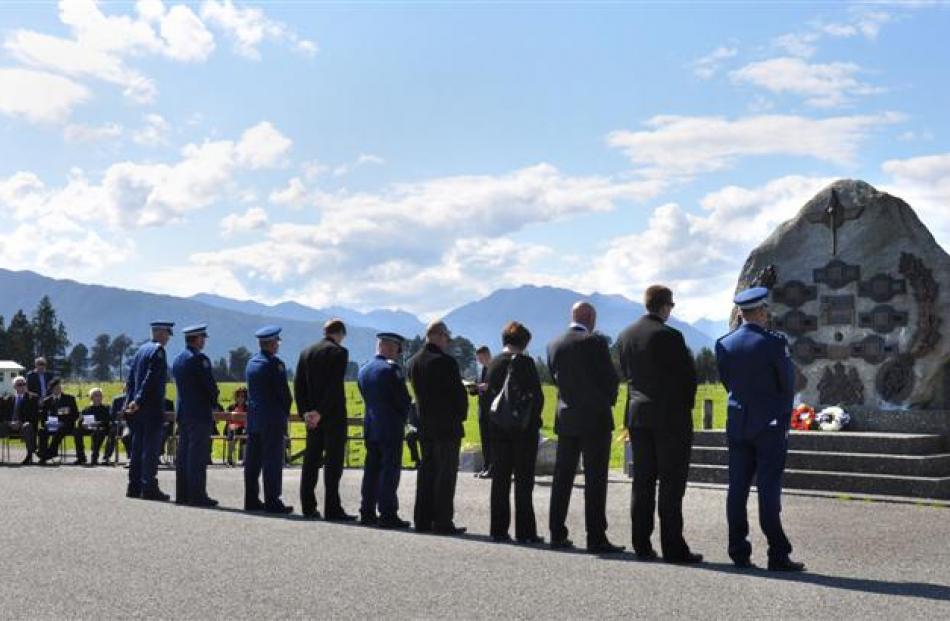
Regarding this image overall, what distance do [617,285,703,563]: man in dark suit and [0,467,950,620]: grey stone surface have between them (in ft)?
1.06

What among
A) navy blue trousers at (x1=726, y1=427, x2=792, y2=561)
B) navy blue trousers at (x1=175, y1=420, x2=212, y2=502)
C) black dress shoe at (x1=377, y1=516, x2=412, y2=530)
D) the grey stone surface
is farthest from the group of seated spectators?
navy blue trousers at (x1=726, y1=427, x2=792, y2=561)

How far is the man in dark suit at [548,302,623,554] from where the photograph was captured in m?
9.15

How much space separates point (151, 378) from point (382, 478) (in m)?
3.80

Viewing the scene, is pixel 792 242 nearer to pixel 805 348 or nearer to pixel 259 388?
pixel 805 348

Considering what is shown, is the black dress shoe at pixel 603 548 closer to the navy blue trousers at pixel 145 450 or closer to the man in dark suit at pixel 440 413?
the man in dark suit at pixel 440 413

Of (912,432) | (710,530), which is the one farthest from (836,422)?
(710,530)

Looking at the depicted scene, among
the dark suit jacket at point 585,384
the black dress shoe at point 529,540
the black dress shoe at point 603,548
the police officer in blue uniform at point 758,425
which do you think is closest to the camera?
the police officer in blue uniform at point 758,425

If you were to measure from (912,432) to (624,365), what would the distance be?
23.1 ft

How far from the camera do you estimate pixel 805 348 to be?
1537 cm

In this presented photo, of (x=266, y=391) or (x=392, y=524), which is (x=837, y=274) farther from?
(x=266, y=391)

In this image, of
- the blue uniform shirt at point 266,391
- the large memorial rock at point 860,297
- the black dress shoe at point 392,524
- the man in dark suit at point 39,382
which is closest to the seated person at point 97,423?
the man in dark suit at point 39,382

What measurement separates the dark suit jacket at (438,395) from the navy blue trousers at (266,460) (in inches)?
95.1

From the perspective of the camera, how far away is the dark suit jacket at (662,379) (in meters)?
8.68

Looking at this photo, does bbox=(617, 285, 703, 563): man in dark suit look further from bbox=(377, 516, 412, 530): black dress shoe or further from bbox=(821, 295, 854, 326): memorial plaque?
bbox=(821, 295, 854, 326): memorial plaque
